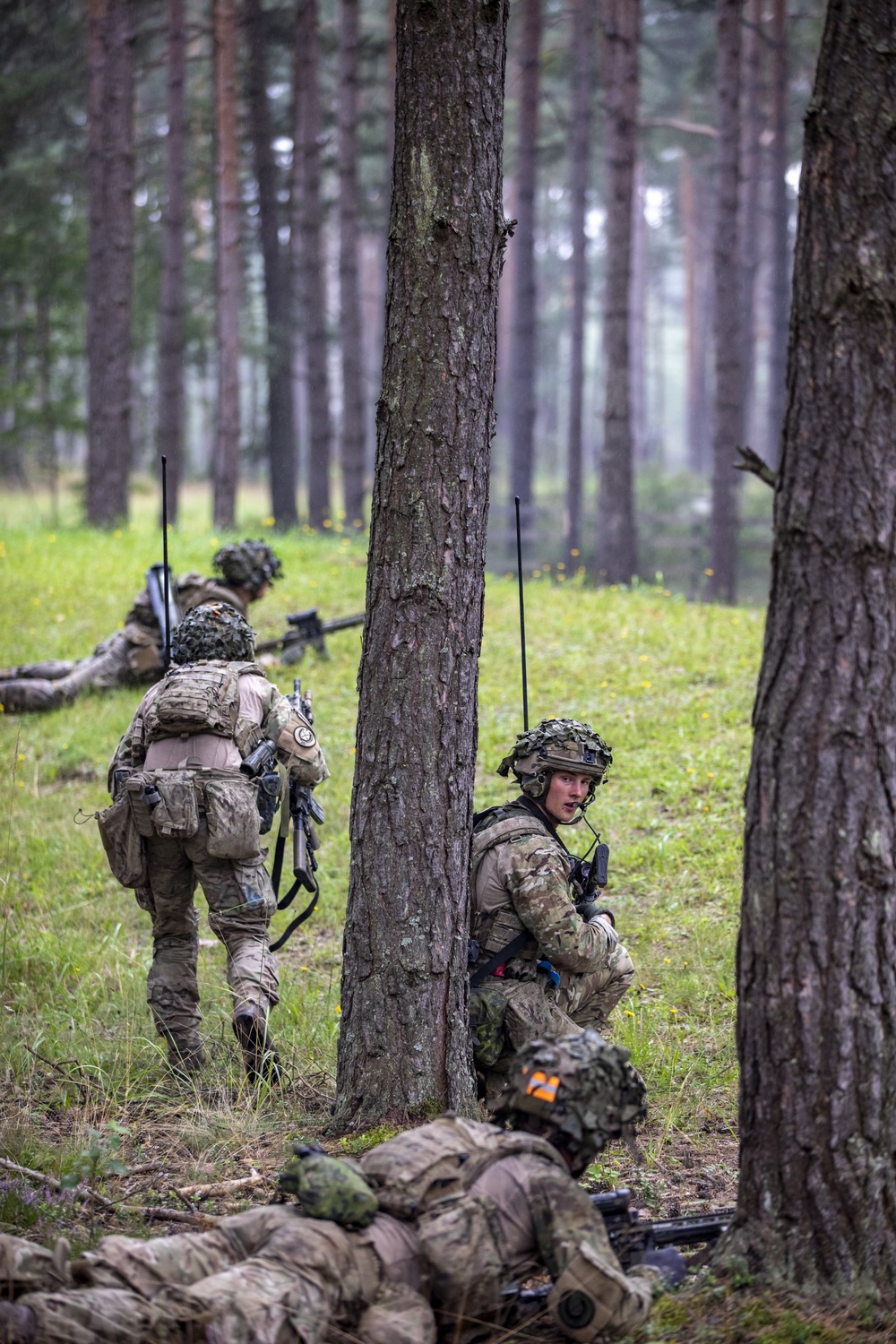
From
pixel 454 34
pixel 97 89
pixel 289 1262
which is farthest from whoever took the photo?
pixel 97 89

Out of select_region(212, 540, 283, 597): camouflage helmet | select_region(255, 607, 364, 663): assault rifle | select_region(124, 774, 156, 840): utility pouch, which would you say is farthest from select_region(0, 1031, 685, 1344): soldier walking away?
select_region(255, 607, 364, 663): assault rifle

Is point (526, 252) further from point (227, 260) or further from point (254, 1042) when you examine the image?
point (254, 1042)

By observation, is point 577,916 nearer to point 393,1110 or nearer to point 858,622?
point 393,1110

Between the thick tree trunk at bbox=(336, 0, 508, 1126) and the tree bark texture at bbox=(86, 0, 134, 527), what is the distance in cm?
1399

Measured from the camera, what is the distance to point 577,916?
4.73 meters

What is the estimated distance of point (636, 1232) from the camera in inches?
140

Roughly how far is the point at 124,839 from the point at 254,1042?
103 centimetres

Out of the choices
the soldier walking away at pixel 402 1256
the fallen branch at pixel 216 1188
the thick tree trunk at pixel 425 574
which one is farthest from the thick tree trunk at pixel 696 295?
the soldier walking away at pixel 402 1256

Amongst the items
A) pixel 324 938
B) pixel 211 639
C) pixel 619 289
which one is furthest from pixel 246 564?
pixel 619 289

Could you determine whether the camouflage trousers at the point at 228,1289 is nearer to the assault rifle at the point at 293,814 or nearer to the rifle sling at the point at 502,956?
the rifle sling at the point at 502,956

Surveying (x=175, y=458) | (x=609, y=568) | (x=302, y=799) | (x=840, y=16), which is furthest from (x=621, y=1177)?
(x=175, y=458)

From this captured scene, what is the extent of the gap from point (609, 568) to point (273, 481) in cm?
795

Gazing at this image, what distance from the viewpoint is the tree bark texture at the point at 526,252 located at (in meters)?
20.2

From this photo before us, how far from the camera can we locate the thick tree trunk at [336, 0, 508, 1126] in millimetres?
4301
